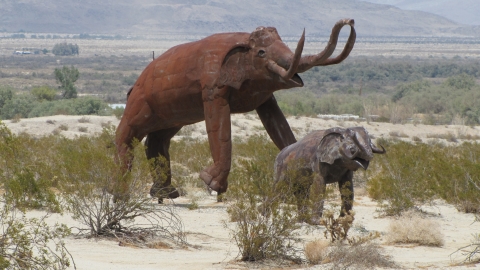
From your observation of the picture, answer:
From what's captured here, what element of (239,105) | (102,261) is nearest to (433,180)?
(239,105)

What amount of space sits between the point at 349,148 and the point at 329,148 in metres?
0.30

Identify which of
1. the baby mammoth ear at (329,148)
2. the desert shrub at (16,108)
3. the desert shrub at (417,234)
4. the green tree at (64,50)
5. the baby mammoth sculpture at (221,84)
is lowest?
the desert shrub at (16,108)

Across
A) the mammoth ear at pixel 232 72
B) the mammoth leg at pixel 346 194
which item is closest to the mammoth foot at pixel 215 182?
the mammoth ear at pixel 232 72

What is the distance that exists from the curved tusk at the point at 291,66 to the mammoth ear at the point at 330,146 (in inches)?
33.6

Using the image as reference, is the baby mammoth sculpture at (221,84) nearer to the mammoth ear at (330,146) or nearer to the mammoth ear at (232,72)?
the mammoth ear at (232,72)

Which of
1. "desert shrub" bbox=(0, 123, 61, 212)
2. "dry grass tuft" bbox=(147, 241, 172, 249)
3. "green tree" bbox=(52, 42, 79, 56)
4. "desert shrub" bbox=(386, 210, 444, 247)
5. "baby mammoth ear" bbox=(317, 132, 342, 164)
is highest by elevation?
"green tree" bbox=(52, 42, 79, 56)

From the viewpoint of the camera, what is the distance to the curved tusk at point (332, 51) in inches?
402

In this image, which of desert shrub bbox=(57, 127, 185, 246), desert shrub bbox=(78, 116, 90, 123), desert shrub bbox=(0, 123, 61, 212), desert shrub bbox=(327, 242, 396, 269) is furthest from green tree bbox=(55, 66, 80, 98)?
desert shrub bbox=(327, 242, 396, 269)

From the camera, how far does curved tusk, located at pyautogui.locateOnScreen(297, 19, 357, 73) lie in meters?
10.2

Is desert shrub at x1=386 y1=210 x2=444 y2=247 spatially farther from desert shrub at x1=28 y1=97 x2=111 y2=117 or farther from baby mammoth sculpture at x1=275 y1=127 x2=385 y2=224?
desert shrub at x1=28 y1=97 x2=111 y2=117

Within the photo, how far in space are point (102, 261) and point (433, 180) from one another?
23.9 feet

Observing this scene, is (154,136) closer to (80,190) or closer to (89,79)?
(80,190)

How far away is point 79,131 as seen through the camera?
2953cm

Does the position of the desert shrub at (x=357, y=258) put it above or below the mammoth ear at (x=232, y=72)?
below
